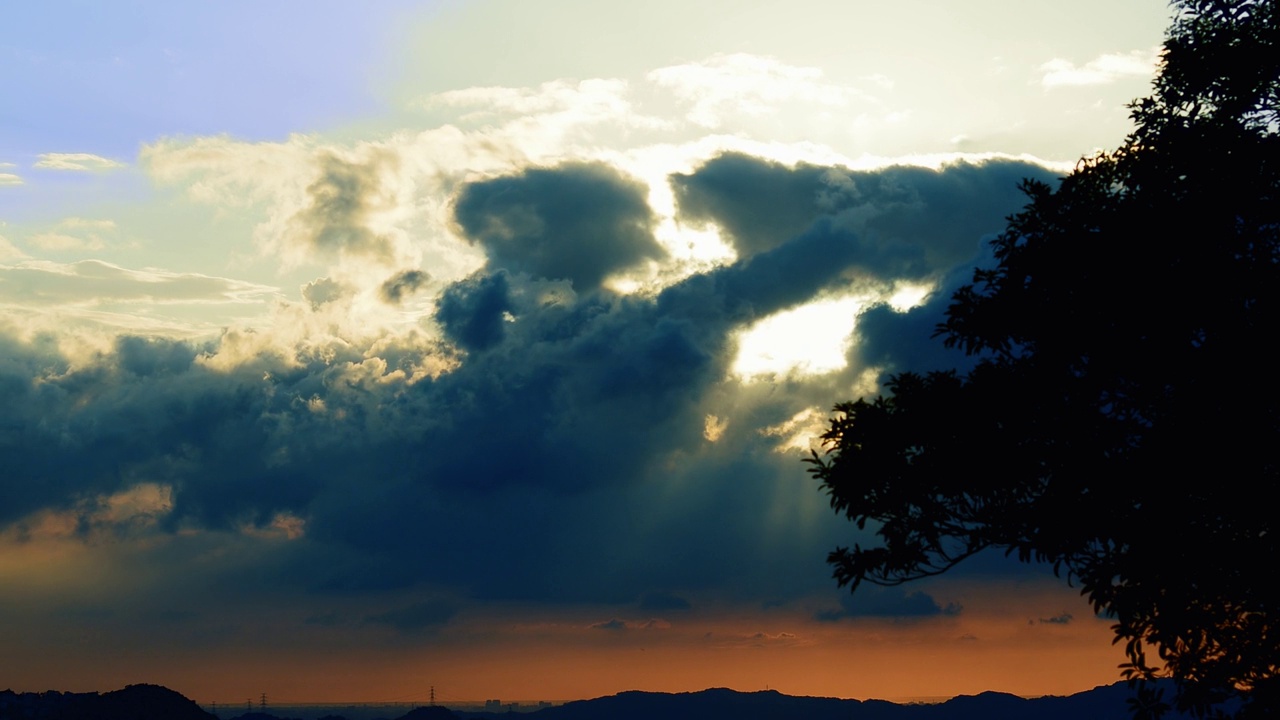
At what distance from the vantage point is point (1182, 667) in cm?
2281

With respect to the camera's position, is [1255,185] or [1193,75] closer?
[1255,185]

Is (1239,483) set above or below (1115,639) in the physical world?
above

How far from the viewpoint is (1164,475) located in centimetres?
2081

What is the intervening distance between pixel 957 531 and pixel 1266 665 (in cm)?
658

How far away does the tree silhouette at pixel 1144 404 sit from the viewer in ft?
68.7

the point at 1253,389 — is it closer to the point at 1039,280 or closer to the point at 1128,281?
the point at 1128,281

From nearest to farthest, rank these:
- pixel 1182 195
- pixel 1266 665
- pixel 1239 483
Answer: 1. pixel 1239 483
2. pixel 1266 665
3. pixel 1182 195

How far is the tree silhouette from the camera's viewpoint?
20953 millimetres

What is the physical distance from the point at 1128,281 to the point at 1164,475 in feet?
13.7

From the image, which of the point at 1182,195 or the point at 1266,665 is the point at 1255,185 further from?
the point at 1266,665

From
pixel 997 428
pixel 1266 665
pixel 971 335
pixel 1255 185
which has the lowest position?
pixel 1266 665

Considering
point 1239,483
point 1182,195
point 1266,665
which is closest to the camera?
point 1239,483

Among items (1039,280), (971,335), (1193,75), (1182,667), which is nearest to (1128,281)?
(1039,280)

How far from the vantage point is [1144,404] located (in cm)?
2250
